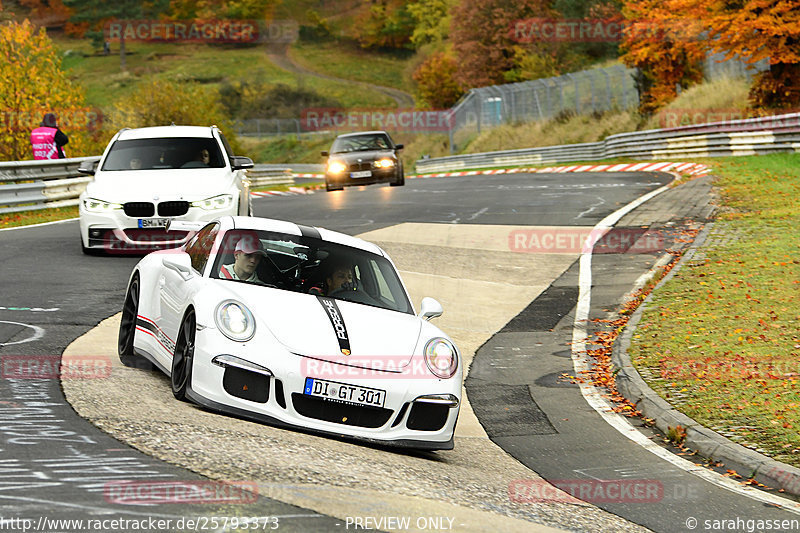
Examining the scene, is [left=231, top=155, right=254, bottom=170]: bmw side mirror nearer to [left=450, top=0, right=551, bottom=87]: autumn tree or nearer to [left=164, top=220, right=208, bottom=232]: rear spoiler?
[left=164, top=220, right=208, bottom=232]: rear spoiler

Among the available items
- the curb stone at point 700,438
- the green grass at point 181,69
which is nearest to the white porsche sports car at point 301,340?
the curb stone at point 700,438

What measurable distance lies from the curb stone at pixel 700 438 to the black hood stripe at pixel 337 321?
300cm

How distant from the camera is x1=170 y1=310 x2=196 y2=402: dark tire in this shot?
7395 mm

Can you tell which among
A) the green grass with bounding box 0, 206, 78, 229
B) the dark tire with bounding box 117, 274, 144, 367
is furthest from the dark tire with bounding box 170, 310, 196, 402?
the green grass with bounding box 0, 206, 78, 229

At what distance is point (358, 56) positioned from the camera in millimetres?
142250

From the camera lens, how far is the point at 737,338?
37.3ft

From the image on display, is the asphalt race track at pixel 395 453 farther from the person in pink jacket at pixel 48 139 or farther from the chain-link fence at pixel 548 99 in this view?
the chain-link fence at pixel 548 99

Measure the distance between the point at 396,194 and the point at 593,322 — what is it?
15472mm

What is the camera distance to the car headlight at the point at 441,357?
25.0 ft

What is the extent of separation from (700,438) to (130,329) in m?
4.86

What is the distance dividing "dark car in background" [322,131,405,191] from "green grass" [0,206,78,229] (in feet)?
28.7

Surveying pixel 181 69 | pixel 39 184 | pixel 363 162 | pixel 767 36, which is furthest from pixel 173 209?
pixel 181 69

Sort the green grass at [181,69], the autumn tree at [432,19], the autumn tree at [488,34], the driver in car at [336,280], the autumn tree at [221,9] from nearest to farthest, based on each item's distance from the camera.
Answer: the driver in car at [336,280] → the autumn tree at [488,34] → the autumn tree at [432,19] → the green grass at [181,69] → the autumn tree at [221,9]

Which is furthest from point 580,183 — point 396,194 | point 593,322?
point 593,322
